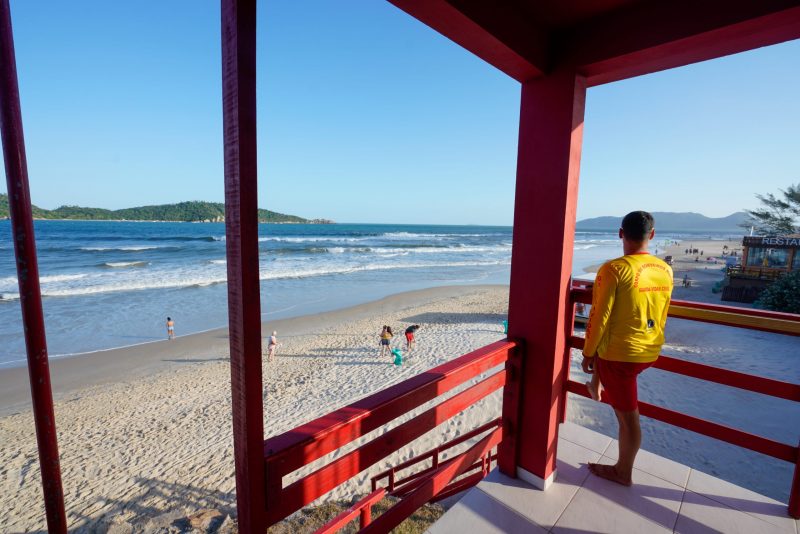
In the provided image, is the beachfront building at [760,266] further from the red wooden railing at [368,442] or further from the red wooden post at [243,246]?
the red wooden post at [243,246]

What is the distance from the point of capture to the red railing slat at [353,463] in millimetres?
1281

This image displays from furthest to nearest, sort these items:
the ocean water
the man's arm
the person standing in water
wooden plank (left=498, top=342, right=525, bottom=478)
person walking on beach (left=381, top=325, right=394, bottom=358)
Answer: the ocean water → the person standing in water → person walking on beach (left=381, top=325, right=394, bottom=358) → wooden plank (left=498, top=342, right=525, bottom=478) → the man's arm

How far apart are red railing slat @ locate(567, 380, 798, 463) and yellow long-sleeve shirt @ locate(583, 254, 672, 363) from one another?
553 mm

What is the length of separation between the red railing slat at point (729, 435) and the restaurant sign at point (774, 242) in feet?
65.0

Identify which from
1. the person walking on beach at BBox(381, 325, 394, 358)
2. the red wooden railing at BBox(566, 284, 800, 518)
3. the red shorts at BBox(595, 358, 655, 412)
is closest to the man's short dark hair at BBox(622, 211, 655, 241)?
the red wooden railing at BBox(566, 284, 800, 518)

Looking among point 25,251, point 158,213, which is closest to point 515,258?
point 25,251

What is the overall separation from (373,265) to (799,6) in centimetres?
2655

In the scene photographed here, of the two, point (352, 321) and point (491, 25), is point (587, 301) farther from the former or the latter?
point (352, 321)

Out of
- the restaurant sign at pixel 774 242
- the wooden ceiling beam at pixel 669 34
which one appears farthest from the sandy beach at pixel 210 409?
the restaurant sign at pixel 774 242

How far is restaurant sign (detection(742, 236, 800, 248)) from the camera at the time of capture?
15.7 meters

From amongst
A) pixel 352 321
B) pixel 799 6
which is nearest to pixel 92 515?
pixel 799 6

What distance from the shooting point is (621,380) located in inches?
82.2

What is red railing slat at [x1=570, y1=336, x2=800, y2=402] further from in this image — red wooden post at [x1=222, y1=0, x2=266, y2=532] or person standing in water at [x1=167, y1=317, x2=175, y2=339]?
person standing in water at [x1=167, y1=317, x2=175, y2=339]

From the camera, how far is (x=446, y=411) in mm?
1855
